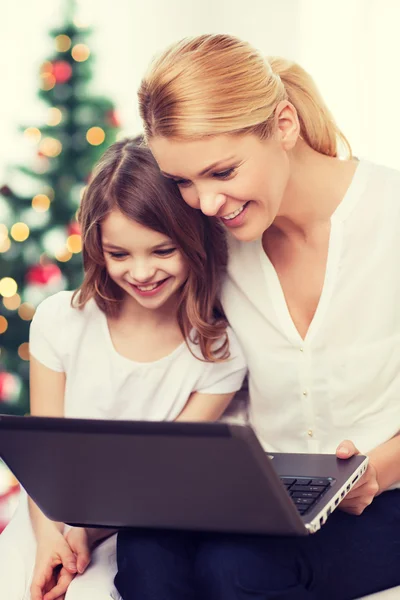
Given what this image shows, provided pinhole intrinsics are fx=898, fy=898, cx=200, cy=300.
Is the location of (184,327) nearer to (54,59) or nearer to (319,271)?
(319,271)

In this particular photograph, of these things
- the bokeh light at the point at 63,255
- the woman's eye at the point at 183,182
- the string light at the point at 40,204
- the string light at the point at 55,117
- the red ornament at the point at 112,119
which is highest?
the woman's eye at the point at 183,182

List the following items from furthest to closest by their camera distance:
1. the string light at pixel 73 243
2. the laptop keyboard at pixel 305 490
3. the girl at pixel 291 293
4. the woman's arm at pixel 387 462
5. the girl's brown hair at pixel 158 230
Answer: the string light at pixel 73 243 < the girl's brown hair at pixel 158 230 < the woman's arm at pixel 387 462 < the girl at pixel 291 293 < the laptop keyboard at pixel 305 490

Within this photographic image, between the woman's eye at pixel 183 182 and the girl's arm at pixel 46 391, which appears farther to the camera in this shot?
the girl's arm at pixel 46 391

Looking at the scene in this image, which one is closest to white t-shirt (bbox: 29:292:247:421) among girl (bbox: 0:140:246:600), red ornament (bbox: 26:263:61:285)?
girl (bbox: 0:140:246:600)

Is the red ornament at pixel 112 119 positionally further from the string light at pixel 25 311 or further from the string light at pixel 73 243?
the string light at pixel 25 311

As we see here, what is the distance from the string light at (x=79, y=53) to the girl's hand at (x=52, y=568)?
1931mm

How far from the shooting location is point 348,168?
1553 millimetres

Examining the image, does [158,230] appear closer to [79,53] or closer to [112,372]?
[112,372]

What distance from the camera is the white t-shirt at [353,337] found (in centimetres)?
149

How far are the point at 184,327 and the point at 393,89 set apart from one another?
6.65 ft

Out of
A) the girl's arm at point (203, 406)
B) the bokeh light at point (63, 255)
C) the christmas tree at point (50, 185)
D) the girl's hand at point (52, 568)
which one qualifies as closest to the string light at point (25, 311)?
the christmas tree at point (50, 185)

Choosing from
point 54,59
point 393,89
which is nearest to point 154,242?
point 54,59

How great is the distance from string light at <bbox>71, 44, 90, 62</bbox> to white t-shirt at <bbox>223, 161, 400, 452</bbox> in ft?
5.57

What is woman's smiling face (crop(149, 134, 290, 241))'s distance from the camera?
1.34m
